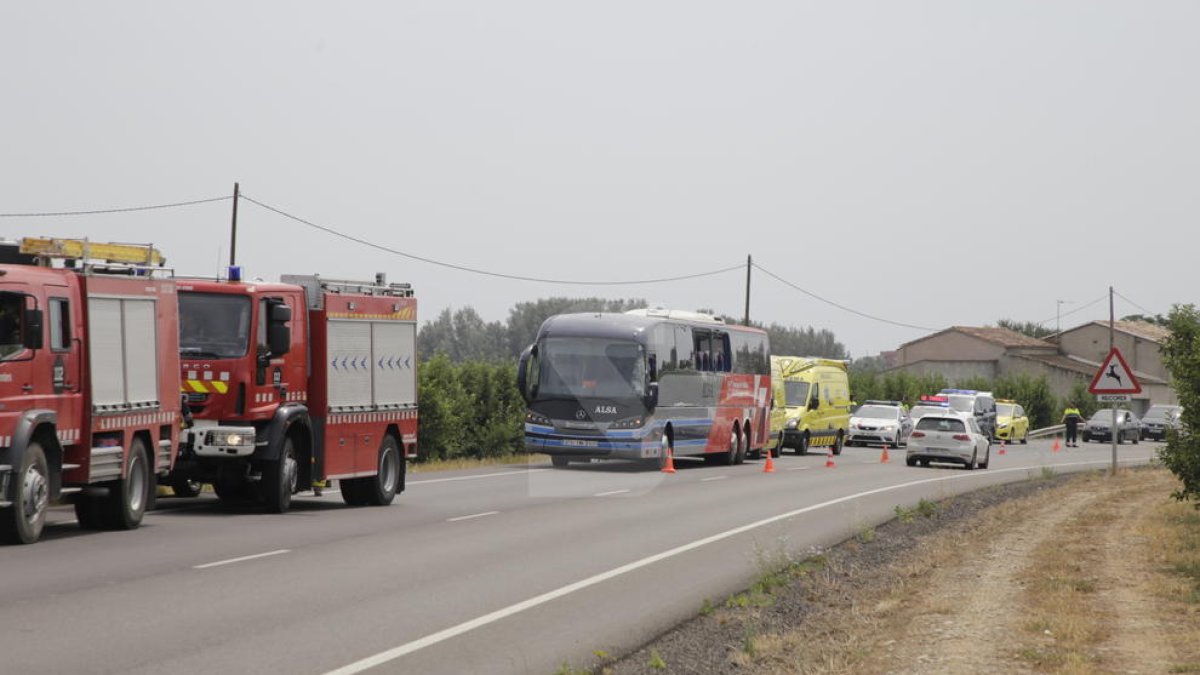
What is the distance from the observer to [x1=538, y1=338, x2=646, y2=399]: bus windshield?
34906 millimetres

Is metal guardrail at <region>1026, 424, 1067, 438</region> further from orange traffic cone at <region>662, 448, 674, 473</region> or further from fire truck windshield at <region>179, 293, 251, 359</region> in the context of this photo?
fire truck windshield at <region>179, 293, 251, 359</region>

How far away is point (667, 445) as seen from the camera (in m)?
36.3

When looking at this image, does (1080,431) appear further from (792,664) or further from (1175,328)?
(792,664)

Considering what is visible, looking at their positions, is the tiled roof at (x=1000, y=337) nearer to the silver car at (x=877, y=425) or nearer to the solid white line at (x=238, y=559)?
the silver car at (x=877, y=425)

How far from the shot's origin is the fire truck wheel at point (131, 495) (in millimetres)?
18141

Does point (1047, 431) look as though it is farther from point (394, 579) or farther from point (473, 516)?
point (394, 579)

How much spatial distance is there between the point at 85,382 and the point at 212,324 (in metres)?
3.55

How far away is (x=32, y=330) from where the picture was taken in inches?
634

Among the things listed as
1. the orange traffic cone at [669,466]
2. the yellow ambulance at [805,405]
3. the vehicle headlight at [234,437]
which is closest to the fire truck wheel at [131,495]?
the vehicle headlight at [234,437]

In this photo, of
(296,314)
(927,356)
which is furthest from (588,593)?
(927,356)

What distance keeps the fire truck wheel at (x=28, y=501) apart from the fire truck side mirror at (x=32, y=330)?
3.30 feet

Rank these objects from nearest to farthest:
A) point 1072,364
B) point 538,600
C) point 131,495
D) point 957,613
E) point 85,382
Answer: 1. point 957,613
2. point 538,600
3. point 85,382
4. point 131,495
5. point 1072,364

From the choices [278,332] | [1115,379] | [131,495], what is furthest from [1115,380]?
[131,495]

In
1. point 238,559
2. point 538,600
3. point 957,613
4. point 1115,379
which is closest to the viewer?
point 957,613
